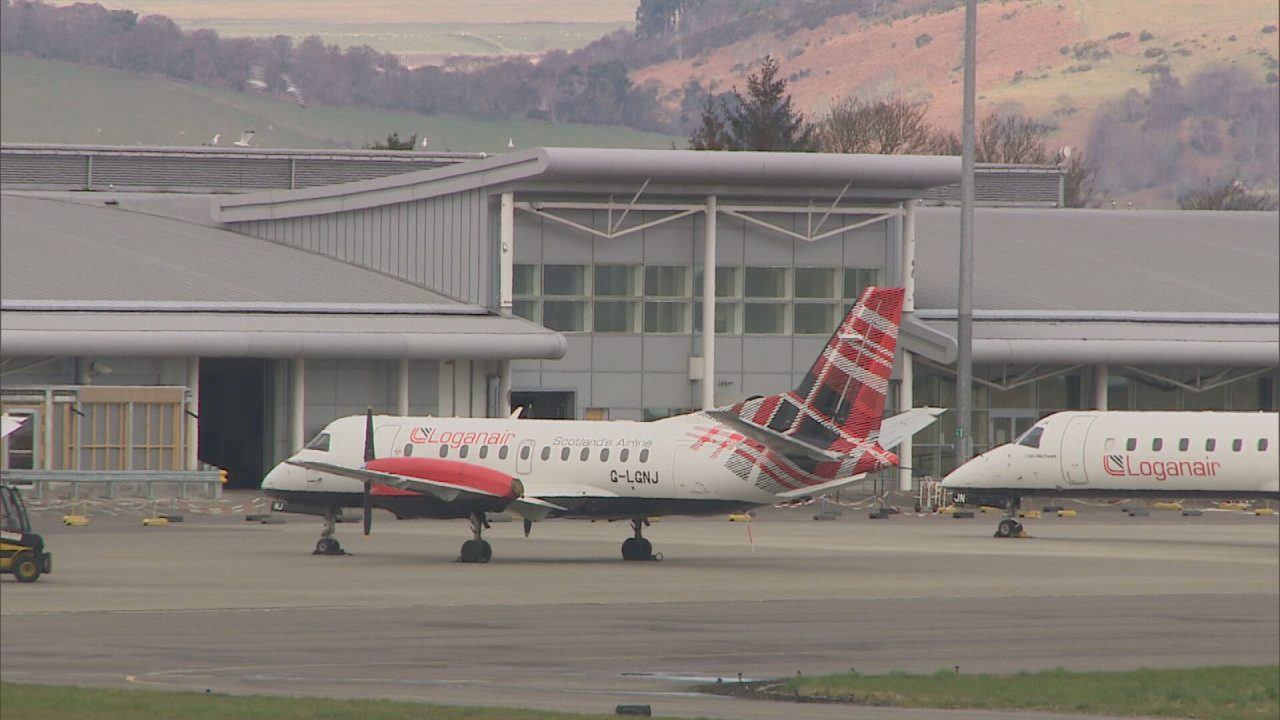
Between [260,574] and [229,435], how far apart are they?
40.9 metres

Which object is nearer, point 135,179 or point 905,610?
point 905,610

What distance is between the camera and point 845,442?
4975 cm

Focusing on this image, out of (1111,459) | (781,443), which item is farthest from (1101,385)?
(781,443)

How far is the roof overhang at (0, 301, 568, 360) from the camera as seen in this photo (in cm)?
7500

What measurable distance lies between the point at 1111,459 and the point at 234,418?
41.0 m

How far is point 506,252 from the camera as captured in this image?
270 ft

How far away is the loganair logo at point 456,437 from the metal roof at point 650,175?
2732 centimetres

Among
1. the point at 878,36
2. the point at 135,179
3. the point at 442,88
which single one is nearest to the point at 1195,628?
the point at 878,36

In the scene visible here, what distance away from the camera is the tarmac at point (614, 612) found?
1147 inches

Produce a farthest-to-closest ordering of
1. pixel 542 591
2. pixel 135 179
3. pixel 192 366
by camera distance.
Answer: pixel 135 179
pixel 192 366
pixel 542 591

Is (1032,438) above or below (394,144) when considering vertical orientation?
below

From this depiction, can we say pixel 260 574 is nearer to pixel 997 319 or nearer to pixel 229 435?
pixel 229 435

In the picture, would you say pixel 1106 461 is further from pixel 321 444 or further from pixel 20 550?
pixel 20 550

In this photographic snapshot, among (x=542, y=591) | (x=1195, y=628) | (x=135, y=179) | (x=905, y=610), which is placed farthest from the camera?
(x=135, y=179)
